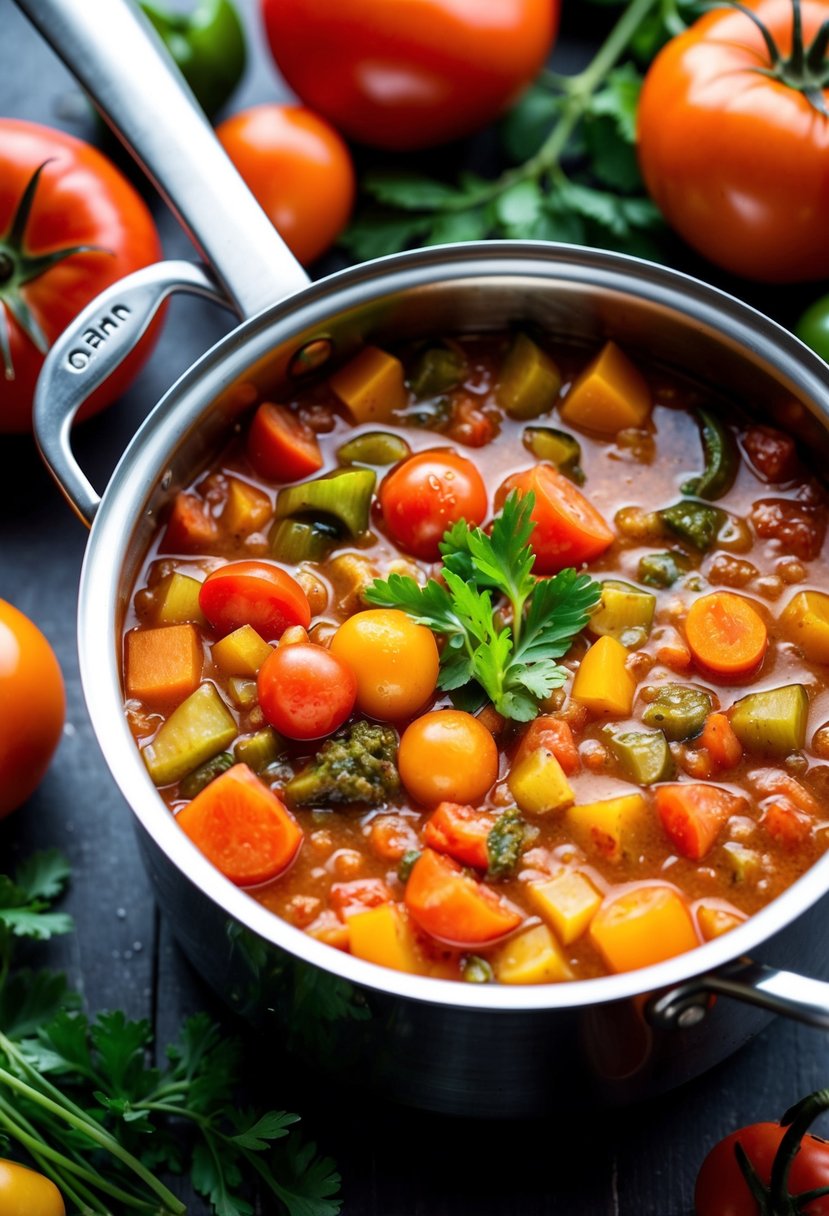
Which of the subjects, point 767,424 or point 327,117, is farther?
point 327,117

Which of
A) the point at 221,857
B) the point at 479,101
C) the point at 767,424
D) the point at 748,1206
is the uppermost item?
the point at 479,101

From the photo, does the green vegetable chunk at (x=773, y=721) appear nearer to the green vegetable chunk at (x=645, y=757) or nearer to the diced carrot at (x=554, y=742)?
the green vegetable chunk at (x=645, y=757)

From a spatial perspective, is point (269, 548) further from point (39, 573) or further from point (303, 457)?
point (39, 573)

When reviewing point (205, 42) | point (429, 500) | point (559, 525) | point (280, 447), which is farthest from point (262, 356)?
point (205, 42)

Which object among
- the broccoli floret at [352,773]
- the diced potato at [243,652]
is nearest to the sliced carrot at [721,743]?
the broccoli floret at [352,773]

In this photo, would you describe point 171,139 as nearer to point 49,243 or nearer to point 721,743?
point 49,243

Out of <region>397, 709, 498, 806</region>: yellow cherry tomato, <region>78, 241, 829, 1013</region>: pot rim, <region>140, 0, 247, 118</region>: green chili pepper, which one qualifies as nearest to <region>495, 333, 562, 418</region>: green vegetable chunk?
<region>78, 241, 829, 1013</region>: pot rim

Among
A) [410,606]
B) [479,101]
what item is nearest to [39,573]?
[410,606]
